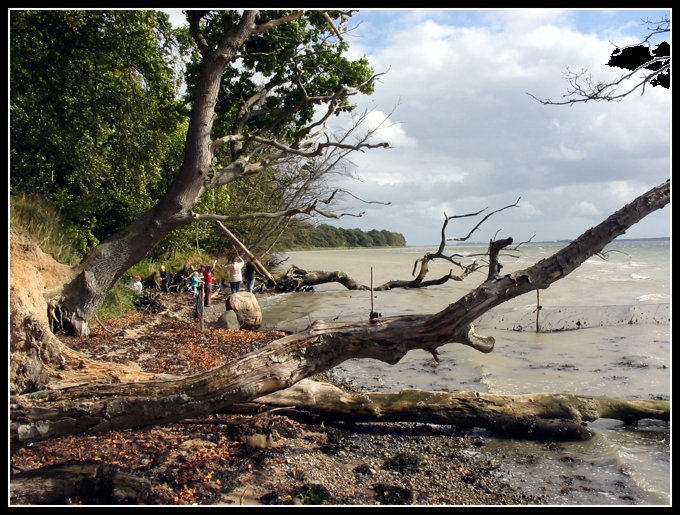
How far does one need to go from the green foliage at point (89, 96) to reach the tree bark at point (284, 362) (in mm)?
9154

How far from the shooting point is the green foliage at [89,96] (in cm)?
1263

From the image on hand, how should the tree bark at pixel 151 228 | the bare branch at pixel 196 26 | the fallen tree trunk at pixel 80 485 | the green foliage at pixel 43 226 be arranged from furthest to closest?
the green foliage at pixel 43 226 → the bare branch at pixel 196 26 → the tree bark at pixel 151 228 → the fallen tree trunk at pixel 80 485

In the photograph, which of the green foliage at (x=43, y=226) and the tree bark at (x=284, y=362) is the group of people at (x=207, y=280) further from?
the tree bark at (x=284, y=362)

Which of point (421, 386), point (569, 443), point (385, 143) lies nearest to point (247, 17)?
point (385, 143)

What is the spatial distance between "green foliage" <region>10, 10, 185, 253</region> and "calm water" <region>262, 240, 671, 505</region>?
22.4 feet

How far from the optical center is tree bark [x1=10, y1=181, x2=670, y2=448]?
5.13m

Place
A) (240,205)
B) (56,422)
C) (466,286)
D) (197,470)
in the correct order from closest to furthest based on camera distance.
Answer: (56,422) → (197,470) → (240,205) → (466,286)

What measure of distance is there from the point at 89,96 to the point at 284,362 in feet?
34.8

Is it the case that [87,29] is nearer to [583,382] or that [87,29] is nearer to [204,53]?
[204,53]

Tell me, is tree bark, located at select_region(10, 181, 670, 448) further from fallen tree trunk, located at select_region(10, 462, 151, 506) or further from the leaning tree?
fallen tree trunk, located at select_region(10, 462, 151, 506)

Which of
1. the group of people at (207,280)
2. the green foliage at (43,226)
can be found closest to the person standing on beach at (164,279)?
the group of people at (207,280)

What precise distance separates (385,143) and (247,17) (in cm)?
414

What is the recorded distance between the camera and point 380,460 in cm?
639

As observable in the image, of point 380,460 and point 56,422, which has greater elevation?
point 56,422
